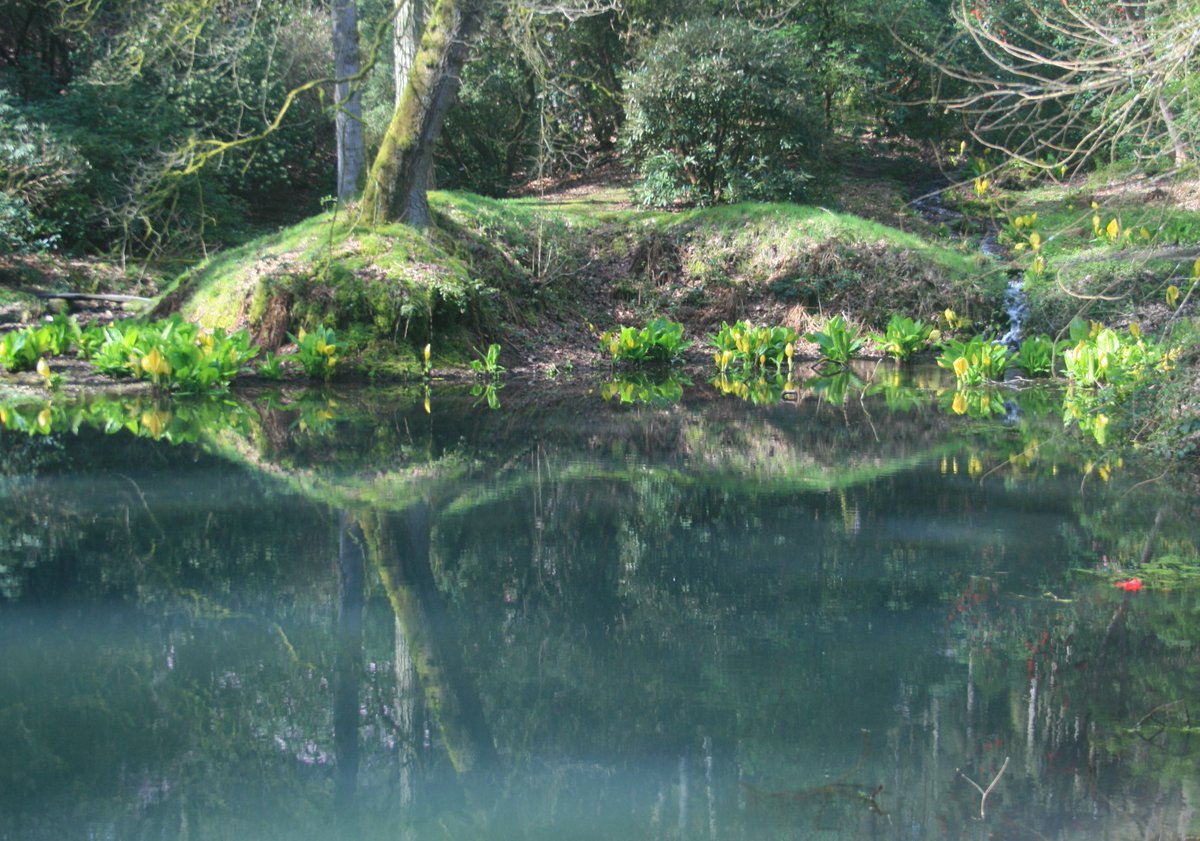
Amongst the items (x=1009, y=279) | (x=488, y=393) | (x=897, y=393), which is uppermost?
(x=1009, y=279)

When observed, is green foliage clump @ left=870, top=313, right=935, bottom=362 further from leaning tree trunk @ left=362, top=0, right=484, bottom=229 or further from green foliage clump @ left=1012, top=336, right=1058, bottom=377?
leaning tree trunk @ left=362, top=0, right=484, bottom=229

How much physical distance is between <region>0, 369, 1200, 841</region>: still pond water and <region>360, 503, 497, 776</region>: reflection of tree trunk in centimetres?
1

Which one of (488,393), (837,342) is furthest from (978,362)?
(488,393)

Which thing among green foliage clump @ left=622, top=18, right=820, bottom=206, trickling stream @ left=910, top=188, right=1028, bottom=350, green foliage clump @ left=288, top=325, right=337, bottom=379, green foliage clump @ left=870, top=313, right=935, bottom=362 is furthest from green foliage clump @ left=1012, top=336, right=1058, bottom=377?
green foliage clump @ left=288, top=325, right=337, bottom=379

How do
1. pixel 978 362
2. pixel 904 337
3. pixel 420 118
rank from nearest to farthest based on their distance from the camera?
pixel 978 362, pixel 420 118, pixel 904 337

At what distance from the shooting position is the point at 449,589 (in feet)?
12.8

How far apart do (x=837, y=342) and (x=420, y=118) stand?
17.7 feet

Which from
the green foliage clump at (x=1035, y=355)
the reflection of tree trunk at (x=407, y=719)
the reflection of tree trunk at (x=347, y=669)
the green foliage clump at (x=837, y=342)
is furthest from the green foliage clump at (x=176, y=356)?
the green foliage clump at (x=1035, y=355)

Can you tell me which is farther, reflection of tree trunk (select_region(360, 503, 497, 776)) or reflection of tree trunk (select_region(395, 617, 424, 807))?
reflection of tree trunk (select_region(360, 503, 497, 776))

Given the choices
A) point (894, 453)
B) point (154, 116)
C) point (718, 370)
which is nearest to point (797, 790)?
point (894, 453)

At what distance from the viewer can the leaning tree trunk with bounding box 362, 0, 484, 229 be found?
11.3 m

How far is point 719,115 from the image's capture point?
15867 mm

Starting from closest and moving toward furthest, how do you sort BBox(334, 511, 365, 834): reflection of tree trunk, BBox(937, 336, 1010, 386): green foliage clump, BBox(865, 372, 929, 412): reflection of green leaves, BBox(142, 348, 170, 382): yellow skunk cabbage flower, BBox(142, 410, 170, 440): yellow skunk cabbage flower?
1. BBox(334, 511, 365, 834): reflection of tree trunk
2. BBox(142, 410, 170, 440): yellow skunk cabbage flower
3. BBox(865, 372, 929, 412): reflection of green leaves
4. BBox(142, 348, 170, 382): yellow skunk cabbage flower
5. BBox(937, 336, 1010, 386): green foliage clump

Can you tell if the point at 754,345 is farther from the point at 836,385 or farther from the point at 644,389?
the point at 644,389
